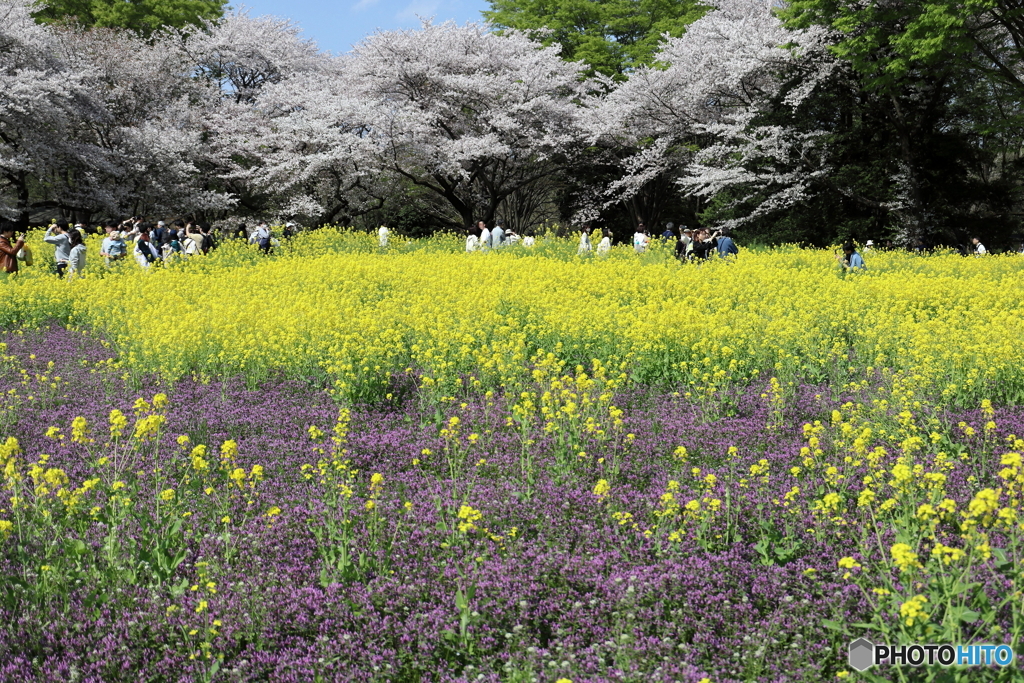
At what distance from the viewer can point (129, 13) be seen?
127 feet

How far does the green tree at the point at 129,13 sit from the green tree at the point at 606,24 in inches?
636

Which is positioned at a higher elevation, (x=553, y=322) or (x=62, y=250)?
(x=62, y=250)

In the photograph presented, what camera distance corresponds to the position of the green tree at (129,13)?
125 feet

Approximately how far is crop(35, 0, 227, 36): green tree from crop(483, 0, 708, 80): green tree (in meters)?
16.2

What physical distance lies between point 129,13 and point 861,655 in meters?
44.4

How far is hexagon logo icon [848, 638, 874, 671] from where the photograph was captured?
10.6 feet

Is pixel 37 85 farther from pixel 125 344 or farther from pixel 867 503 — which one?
pixel 867 503

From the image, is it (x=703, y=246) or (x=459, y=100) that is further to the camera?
(x=459, y=100)

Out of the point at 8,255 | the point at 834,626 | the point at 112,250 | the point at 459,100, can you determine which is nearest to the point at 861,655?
the point at 834,626

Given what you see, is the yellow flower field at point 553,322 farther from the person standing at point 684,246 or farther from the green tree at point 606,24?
the green tree at point 606,24

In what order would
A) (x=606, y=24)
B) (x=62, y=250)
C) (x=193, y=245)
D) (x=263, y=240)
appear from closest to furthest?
1. (x=62, y=250)
2. (x=193, y=245)
3. (x=263, y=240)
4. (x=606, y=24)

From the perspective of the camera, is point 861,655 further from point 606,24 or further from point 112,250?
point 606,24

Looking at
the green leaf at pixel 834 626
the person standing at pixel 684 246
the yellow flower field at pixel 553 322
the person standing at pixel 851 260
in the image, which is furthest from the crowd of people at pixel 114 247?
the green leaf at pixel 834 626

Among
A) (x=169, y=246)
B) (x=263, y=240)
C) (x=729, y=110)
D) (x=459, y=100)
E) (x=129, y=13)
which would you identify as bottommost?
(x=169, y=246)
